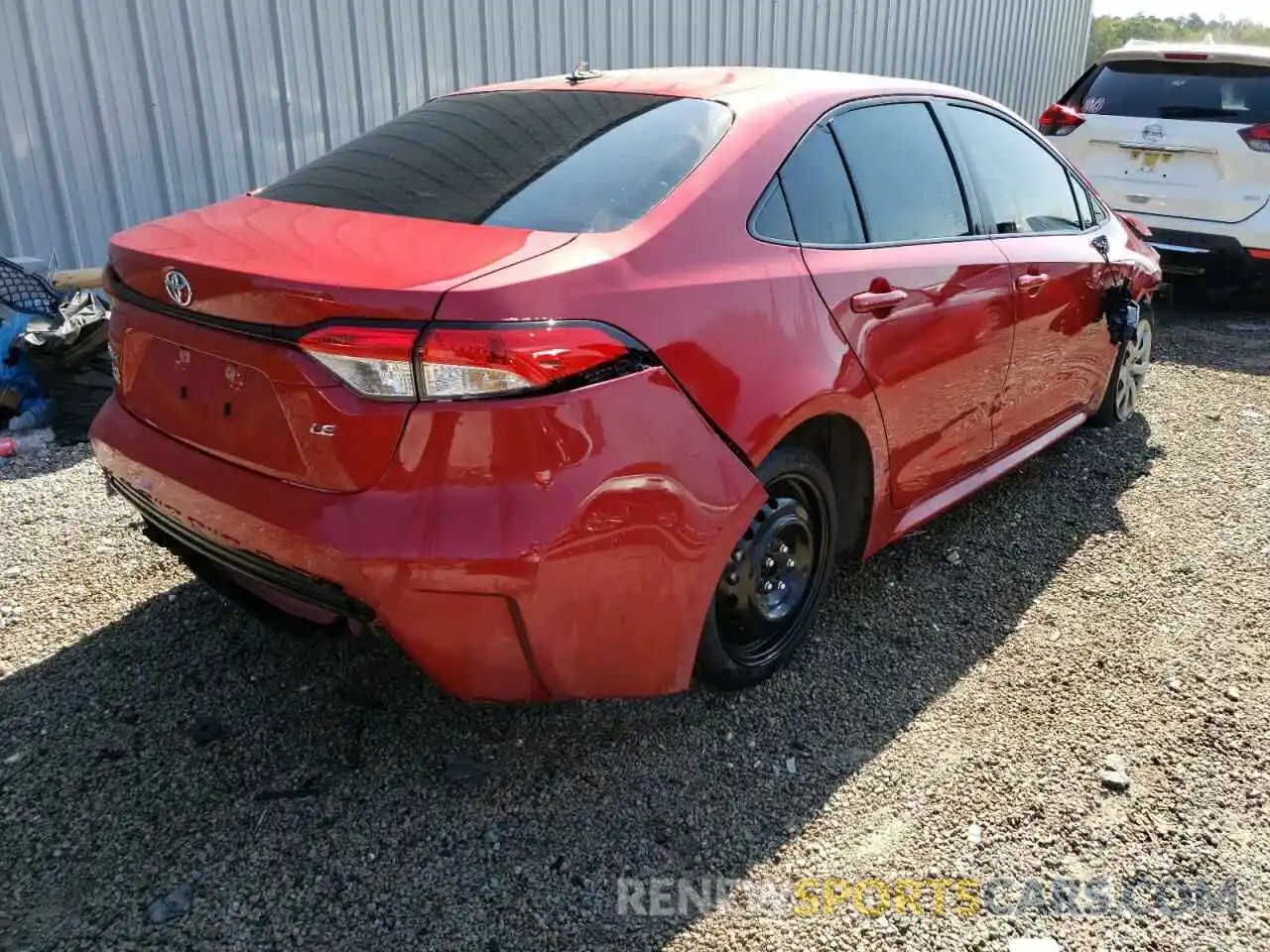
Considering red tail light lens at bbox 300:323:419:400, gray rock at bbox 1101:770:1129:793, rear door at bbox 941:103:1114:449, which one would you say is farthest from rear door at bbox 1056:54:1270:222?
red tail light lens at bbox 300:323:419:400

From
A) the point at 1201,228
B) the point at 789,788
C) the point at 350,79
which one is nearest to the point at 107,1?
the point at 350,79

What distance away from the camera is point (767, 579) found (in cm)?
294

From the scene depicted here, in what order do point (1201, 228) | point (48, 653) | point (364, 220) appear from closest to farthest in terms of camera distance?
point (364, 220), point (48, 653), point (1201, 228)

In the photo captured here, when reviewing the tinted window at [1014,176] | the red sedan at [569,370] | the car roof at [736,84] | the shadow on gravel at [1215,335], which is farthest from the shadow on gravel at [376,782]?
the shadow on gravel at [1215,335]

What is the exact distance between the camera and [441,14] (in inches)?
263

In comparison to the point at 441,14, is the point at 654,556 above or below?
below

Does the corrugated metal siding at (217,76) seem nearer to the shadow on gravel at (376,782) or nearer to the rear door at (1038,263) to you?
the shadow on gravel at (376,782)

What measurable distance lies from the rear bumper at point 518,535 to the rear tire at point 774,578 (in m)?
0.24

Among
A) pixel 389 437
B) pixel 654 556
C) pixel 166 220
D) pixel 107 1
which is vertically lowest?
pixel 654 556

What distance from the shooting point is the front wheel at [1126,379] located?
4859 millimetres

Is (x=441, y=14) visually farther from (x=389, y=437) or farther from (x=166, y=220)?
(x=389, y=437)

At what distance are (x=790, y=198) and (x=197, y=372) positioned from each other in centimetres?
156

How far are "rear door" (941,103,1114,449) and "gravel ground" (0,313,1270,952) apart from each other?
0.71 meters

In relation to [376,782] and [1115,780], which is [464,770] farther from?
[1115,780]
